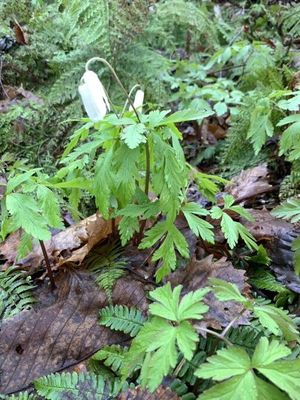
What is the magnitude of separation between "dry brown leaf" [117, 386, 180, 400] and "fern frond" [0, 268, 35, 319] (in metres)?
0.59

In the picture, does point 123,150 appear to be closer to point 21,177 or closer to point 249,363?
point 21,177

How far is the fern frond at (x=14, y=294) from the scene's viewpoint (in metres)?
1.75

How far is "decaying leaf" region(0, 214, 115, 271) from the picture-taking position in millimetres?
1980

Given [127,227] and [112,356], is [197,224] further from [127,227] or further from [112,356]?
[112,356]

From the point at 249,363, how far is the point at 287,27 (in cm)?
306

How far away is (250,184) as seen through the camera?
2510 millimetres

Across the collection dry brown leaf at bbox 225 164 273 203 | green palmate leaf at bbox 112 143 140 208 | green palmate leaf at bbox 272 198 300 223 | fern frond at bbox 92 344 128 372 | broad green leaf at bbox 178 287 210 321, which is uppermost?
green palmate leaf at bbox 112 143 140 208

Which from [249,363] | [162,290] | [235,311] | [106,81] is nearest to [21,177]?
[162,290]

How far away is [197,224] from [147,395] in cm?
57

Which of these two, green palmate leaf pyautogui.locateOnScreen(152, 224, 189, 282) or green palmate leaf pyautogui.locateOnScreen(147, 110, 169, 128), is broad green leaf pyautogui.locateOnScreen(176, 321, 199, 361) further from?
green palmate leaf pyautogui.locateOnScreen(147, 110, 169, 128)

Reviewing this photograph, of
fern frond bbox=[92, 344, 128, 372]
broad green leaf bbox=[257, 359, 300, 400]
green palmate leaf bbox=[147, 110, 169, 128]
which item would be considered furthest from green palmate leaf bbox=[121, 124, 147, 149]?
broad green leaf bbox=[257, 359, 300, 400]

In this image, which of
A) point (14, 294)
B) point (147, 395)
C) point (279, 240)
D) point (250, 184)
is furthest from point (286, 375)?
point (250, 184)

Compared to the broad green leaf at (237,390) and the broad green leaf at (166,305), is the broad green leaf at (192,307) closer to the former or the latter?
the broad green leaf at (166,305)

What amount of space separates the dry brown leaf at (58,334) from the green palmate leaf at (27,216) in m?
0.35
